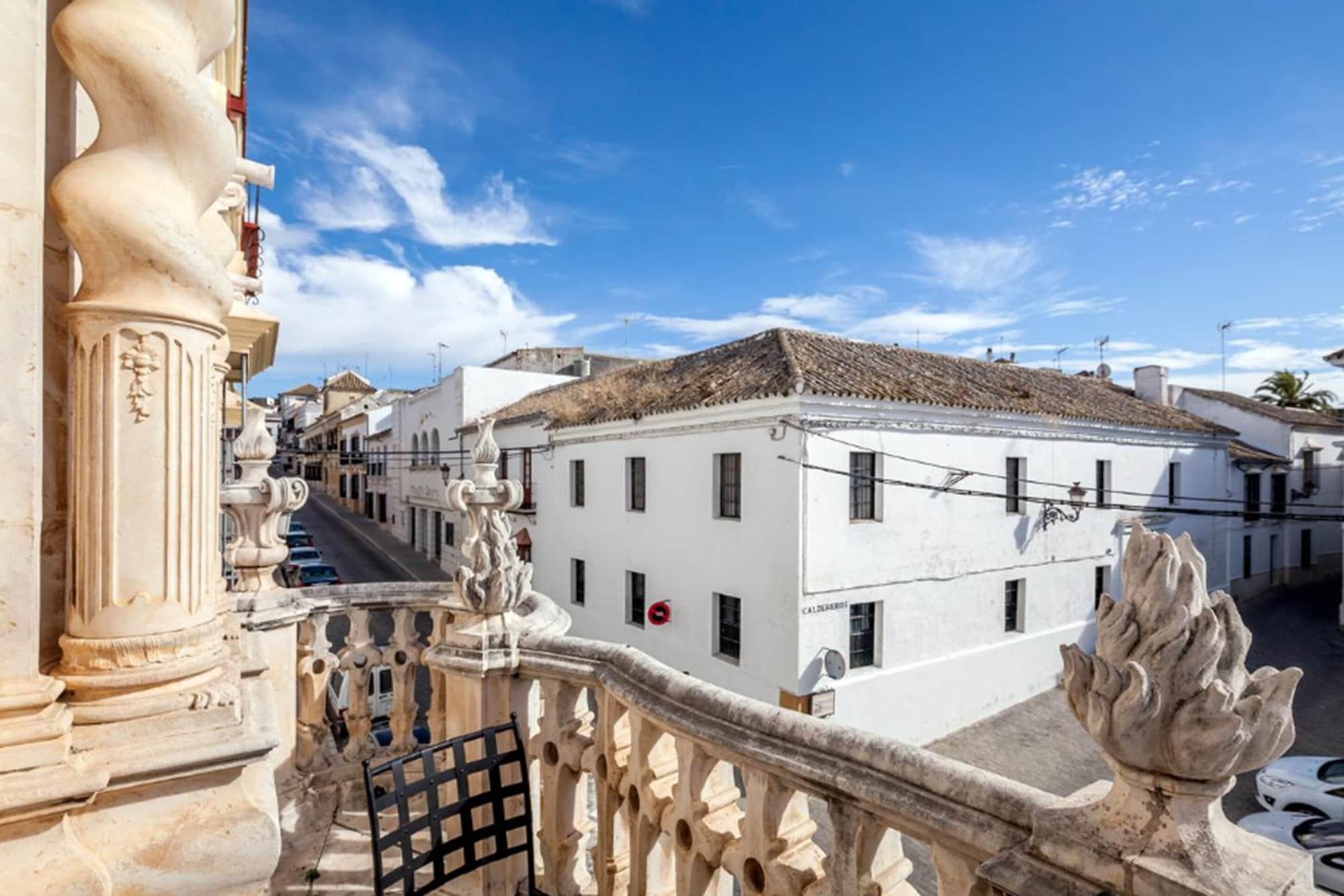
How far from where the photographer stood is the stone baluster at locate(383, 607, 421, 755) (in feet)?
14.0

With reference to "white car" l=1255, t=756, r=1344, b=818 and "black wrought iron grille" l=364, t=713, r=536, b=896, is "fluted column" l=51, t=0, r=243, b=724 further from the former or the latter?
"white car" l=1255, t=756, r=1344, b=818

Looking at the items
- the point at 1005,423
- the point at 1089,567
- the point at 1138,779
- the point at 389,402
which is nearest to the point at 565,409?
the point at 1005,423

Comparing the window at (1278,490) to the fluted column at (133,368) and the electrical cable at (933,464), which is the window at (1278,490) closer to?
the electrical cable at (933,464)

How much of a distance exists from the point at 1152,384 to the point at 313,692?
28.4 meters

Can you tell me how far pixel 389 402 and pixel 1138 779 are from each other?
42048 millimetres

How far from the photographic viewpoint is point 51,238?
174 cm

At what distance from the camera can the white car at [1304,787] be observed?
8383mm

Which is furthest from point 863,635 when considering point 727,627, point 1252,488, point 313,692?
point 1252,488

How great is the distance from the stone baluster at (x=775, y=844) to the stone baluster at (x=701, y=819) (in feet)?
0.43

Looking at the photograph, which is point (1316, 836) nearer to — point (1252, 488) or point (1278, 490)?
point (1252, 488)

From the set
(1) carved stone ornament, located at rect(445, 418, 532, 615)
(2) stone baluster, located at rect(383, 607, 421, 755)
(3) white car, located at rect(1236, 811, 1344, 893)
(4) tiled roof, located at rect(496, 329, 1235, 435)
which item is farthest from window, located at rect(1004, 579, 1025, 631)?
(1) carved stone ornament, located at rect(445, 418, 532, 615)

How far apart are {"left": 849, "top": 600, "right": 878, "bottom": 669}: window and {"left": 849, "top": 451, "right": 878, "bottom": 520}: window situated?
5.37ft

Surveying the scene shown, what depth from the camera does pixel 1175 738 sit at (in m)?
1.30

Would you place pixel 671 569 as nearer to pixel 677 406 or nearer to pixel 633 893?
pixel 677 406
